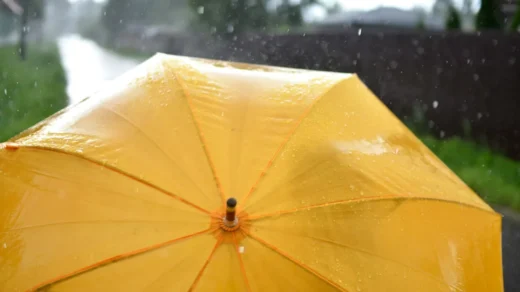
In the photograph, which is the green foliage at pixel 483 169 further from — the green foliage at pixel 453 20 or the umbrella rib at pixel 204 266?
the umbrella rib at pixel 204 266

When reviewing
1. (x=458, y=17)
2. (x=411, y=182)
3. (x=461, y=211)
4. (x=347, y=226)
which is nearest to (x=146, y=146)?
(x=347, y=226)

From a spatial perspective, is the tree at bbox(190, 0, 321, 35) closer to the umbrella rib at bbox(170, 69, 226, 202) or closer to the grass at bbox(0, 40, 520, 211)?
the grass at bbox(0, 40, 520, 211)

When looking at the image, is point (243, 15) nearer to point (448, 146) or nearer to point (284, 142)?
point (448, 146)

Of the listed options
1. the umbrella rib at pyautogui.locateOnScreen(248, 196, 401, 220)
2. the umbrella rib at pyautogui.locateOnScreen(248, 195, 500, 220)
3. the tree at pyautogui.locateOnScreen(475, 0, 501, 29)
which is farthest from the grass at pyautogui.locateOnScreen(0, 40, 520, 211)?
the umbrella rib at pyautogui.locateOnScreen(248, 196, 401, 220)

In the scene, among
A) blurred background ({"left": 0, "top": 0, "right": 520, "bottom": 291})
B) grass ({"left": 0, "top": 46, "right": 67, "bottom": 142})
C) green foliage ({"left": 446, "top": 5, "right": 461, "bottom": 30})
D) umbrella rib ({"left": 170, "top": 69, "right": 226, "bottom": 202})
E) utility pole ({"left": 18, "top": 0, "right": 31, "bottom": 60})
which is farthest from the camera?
utility pole ({"left": 18, "top": 0, "right": 31, "bottom": 60})

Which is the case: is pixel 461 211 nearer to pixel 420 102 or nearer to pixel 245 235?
pixel 245 235

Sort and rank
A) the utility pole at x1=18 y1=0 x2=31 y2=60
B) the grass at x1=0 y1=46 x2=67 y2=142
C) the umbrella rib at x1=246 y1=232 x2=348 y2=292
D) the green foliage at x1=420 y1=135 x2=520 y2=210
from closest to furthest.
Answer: the umbrella rib at x1=246 y1=232 x2=348 y2=292
the green foliage at x1=420 y1=135 x2=520 y2=210
the grass at x1=0 y1=46 x2=67 y2=142
the utility pole at x1=18 y1=0 x2=31 y2=60

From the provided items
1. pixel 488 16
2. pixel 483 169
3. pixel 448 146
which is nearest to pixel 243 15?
pixel 488 16
